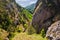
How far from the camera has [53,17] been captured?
77562 millimetres

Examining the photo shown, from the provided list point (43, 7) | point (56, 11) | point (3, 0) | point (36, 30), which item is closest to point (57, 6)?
point (56, 11)

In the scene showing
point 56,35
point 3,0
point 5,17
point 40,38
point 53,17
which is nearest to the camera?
point 56,35

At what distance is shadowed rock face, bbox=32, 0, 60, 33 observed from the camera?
7825cm

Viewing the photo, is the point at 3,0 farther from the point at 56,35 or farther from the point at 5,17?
the point at 56,35

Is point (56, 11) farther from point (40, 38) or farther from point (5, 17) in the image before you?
point (5, 17)

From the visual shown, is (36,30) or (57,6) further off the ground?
(57,6)

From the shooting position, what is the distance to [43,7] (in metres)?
84.2

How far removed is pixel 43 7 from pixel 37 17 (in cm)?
582

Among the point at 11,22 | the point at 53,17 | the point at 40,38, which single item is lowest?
the point at 11,22

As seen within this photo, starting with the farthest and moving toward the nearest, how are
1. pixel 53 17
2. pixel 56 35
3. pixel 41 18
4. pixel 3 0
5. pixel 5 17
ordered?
pixel 3 0
pixel 5 17
pixel 41 18
pixel 53 17
pixel 56 35

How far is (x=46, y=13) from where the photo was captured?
3177 inches

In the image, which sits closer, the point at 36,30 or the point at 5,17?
the point at 36,30

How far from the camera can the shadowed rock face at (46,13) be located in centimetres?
7825

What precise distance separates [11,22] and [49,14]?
31.7 meters
